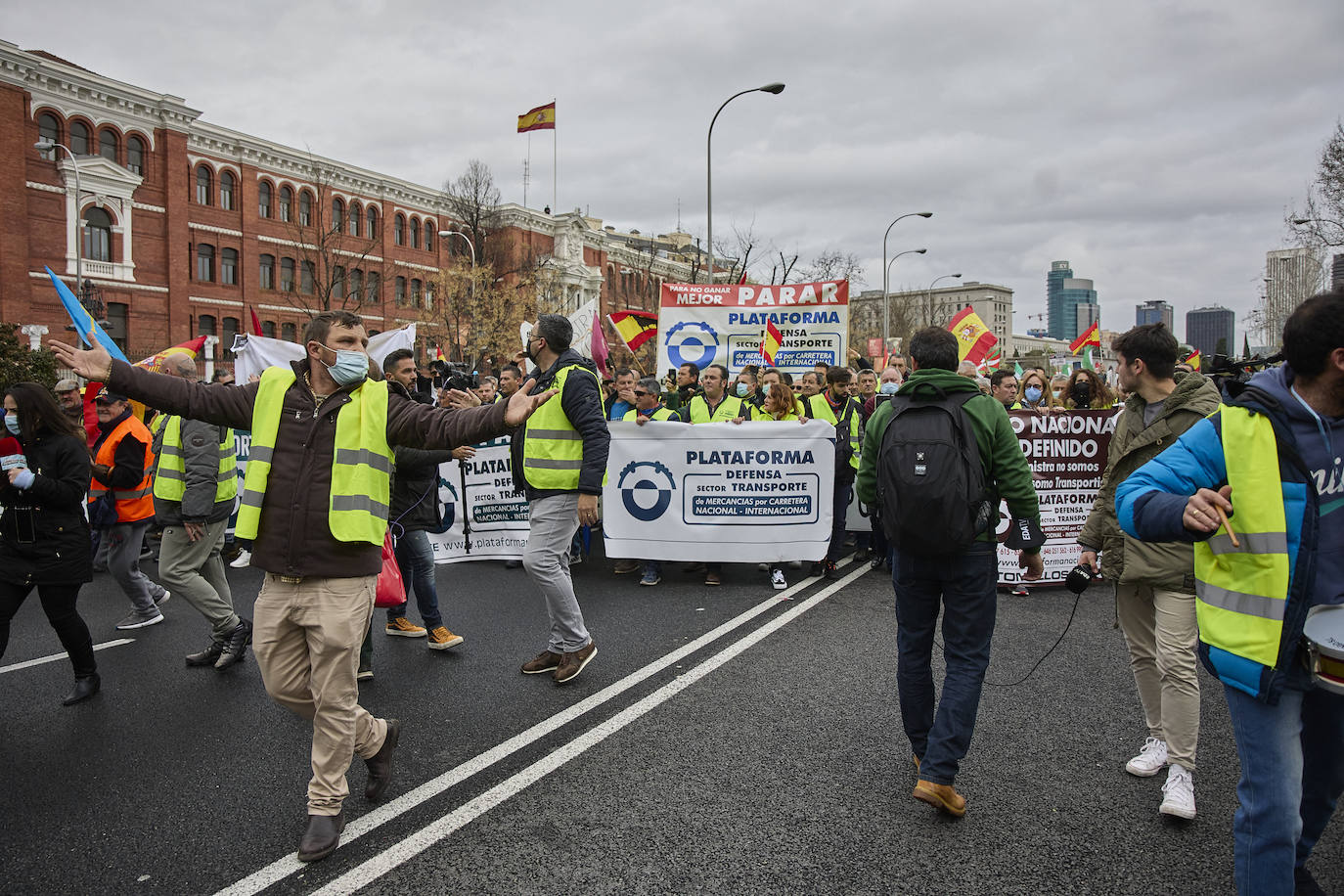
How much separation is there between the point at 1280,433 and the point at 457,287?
131 feet

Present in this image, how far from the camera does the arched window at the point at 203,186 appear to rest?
152 ft

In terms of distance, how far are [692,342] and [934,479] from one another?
962 cm

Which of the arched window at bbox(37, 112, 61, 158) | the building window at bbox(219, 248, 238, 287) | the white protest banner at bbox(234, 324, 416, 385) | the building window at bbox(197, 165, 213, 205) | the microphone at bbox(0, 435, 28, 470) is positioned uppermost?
the arched window at bbox(37, 112, 61, 158)

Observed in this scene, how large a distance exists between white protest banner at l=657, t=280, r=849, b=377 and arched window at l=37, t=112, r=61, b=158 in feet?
134

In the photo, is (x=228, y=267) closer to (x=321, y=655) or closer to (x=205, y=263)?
(x=205, y=263)

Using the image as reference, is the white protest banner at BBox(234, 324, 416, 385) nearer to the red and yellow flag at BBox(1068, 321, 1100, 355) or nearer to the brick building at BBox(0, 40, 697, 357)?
the red and yellow flag at BBox(1068, 321, 1100, 355)

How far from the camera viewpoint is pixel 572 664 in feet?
17.1

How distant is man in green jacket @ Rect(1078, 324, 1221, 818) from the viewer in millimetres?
3721

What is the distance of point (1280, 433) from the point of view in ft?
7.59

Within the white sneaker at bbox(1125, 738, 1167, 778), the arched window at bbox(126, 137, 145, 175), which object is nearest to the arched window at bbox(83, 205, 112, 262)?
the arched window at bbox(126, 137, 145, 175)

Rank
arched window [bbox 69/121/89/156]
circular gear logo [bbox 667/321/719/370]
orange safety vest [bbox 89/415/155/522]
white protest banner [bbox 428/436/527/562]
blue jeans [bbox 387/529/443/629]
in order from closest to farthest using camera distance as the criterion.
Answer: blue jeans [bbox 387/529/443/629] < orange safety vest [bbox 89/415/155/522] < white protest banner [bbox 428/436/527/562] < circular gear logo [bbox 667/321/719/370] < arched window [bbox 69/121/89/156]

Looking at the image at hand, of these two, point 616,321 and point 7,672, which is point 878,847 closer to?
point 7,672

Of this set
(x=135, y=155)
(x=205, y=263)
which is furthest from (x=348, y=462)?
(x=205, y=263)

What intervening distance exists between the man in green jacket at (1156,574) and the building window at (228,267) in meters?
51.9
